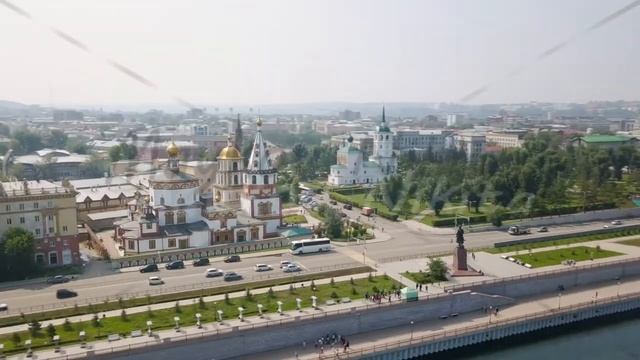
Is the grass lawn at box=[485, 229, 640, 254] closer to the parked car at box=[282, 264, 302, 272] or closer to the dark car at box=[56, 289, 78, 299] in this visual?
the parked car at box=[282, 264, 302, 272]

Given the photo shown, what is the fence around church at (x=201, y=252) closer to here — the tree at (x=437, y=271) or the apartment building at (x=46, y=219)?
the apartment building at (x=46, y=219)

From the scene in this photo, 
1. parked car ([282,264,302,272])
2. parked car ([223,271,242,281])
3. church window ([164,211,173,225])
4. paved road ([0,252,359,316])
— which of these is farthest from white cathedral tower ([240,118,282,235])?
parked car ([223,271,242,281])

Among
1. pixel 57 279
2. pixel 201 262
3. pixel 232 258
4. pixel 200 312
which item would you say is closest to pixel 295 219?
pixel 232 258

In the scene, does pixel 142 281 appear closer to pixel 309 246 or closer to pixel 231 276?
pixel 231 276

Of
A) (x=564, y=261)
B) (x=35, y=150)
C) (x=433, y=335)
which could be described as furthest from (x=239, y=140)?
(x=433, y=335)

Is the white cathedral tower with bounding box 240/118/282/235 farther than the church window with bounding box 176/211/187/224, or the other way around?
the white cathedral tower with bounding box 240/118/282/235

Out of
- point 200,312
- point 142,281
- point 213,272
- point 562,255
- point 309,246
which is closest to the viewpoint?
point 200,312
